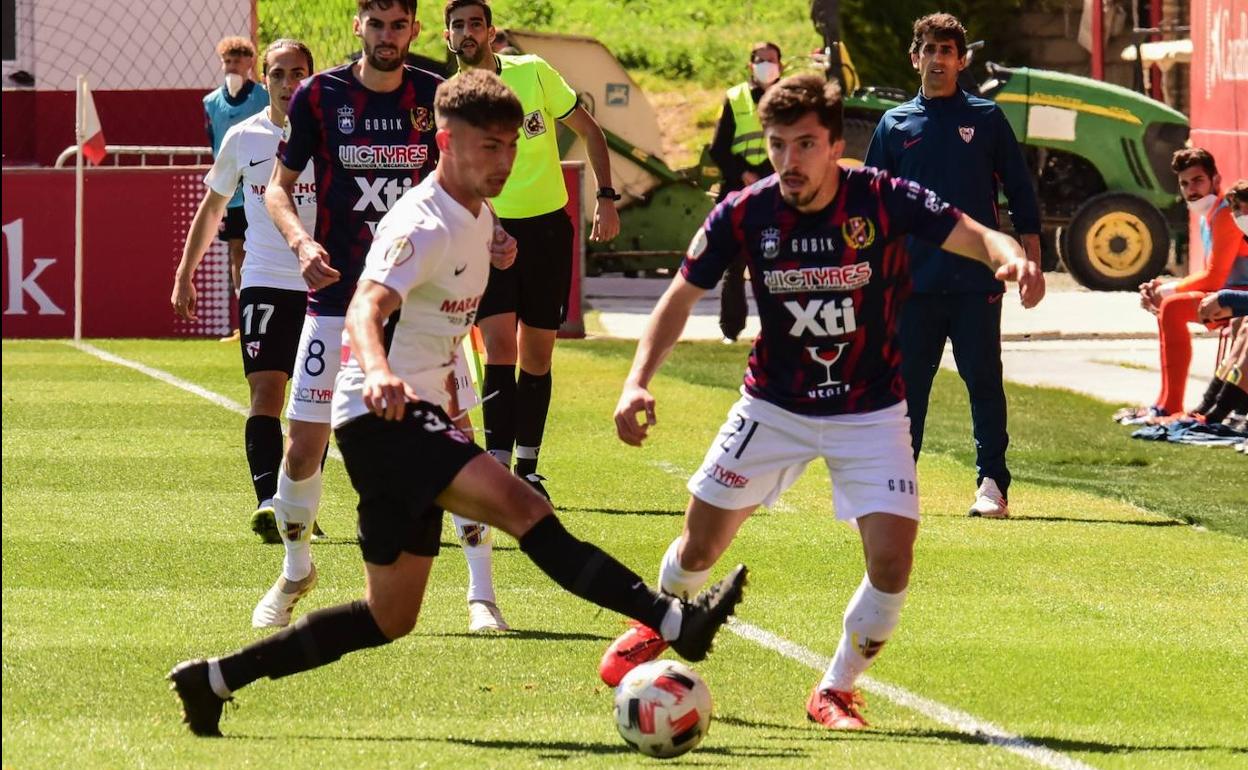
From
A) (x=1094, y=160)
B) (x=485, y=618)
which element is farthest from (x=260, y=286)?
(x=1094, y=160)

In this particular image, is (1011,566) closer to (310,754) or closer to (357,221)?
(357,221)

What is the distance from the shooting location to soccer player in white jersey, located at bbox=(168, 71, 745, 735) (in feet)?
18.4

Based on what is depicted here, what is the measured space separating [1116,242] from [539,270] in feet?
45.4

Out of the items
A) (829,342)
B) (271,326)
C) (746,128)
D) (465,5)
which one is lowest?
(271,326)

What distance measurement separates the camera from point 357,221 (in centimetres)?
759

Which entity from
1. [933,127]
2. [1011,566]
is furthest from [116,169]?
[1011,566]

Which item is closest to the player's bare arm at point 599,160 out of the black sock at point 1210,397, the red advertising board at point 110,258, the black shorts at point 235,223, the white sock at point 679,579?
the white sock at point 679,579

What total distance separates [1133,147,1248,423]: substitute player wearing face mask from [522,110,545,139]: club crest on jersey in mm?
4448

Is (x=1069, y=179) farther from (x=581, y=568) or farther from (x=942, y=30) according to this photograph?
(x=581, y=568)

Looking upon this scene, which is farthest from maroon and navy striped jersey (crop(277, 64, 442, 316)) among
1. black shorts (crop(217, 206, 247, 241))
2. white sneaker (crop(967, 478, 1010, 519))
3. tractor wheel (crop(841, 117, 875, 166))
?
tractor wheel (crop(841, 117, 875, 166))

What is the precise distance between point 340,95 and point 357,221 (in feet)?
1.40

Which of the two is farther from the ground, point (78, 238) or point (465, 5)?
point (465, 5)

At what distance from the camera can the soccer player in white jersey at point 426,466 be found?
5.60m

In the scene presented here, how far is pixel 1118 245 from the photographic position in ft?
74.6
